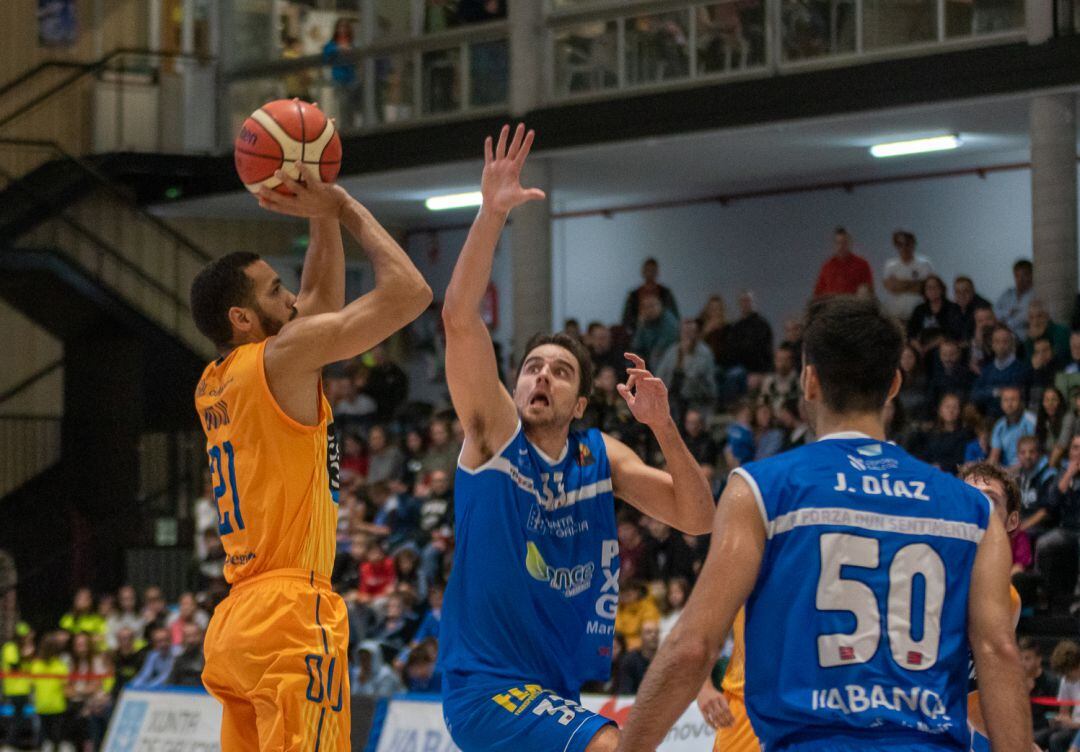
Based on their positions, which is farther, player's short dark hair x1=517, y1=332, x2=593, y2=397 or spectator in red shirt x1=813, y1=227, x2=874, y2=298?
spectator in red shirt x1=813, y1=227, x2=874, y2=298

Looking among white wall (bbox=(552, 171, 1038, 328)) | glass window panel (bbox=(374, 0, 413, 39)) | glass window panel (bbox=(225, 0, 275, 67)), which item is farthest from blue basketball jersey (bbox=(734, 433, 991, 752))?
glass window panel (bbox=(225, 0, 275, 67))

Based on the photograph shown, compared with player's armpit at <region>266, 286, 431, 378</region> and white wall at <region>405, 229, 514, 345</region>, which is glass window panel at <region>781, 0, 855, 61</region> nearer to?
white wall at <region>405, 229, 514, 345</region>

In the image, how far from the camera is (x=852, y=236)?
1975 cm

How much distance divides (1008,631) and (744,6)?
13934 millimetres

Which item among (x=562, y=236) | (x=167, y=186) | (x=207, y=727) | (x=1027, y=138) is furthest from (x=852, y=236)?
(x=207, y=727)

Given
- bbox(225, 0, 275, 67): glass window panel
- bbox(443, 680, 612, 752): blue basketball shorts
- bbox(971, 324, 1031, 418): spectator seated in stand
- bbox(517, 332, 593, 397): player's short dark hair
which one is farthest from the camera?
bbox(225, 0, 275, 67): glass window panel

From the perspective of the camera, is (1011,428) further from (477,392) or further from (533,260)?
(477,392)

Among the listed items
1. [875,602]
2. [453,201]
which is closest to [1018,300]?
[453,201]

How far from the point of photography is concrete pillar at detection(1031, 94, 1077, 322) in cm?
1471

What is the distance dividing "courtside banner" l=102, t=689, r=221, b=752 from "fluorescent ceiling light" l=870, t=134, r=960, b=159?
924 cm

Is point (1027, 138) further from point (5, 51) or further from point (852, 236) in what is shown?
point (5, 51)

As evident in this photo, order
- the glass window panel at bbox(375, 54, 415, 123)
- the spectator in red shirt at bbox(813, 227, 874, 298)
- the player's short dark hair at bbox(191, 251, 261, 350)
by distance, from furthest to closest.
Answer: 1. the glass window panel at bbox(375, 54, 415, 123)
2. the spectator in red shirt at bbox(813, 227, 874, 298)
3. the player's short dark hair at bbox(191, 251, 261, 350)

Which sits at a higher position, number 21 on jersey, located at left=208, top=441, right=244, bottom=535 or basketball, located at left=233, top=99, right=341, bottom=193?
basketball, located at left=233, top=99, right=341, bottom=193

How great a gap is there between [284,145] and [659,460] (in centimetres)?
965
